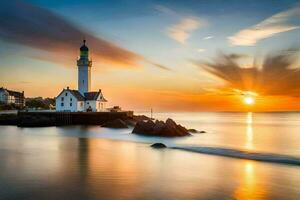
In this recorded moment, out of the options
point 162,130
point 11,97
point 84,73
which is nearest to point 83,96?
point 84,73

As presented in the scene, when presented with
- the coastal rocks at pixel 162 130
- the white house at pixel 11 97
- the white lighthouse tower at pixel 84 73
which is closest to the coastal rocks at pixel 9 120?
the white lighthouse tower at pixel 84 73

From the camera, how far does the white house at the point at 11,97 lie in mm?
102869

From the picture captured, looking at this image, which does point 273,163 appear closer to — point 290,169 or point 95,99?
point 290,169

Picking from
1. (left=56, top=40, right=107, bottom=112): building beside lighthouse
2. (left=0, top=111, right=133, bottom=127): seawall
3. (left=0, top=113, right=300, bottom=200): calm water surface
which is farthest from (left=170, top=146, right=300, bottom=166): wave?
(left=56, top=40, right=107, bottom=112): building beside lighthouse

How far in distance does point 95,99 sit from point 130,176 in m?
41.1

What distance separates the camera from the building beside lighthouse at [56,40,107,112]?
52.4 meters

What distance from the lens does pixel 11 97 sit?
355 feet

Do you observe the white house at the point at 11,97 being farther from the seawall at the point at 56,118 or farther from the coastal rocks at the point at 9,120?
the coastal rocks at the point at 9,120

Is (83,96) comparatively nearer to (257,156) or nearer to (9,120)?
(9,120)

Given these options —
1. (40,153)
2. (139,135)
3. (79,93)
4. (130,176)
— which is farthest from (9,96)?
(130,176)

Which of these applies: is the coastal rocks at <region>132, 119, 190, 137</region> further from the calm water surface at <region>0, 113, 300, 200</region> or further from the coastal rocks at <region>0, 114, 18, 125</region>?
the coastal rocks at <region>0, 114, 18, 125</region>

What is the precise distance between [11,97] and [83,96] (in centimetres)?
6441

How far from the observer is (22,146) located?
24.2 meters

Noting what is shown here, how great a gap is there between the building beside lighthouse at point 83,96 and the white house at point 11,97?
57950mm
